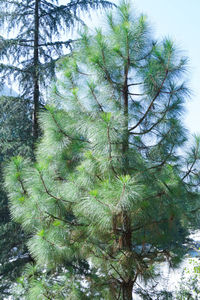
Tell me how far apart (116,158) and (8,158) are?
2.89 metres

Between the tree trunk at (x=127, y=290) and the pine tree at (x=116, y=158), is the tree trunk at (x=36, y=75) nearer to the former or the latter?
the pine tree at (x=116, y=158)

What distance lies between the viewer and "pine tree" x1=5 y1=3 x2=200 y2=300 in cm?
291

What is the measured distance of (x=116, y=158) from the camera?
2.80 metres

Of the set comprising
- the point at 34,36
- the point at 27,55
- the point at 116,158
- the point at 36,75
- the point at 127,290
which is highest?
the point at 34,36

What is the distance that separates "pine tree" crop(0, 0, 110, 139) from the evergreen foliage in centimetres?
26

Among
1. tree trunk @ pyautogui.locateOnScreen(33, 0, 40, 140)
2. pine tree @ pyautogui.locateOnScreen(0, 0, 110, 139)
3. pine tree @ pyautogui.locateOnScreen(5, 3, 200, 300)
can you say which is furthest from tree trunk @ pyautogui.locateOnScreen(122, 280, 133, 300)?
pine tree @ pyautogui.locateOnScreen(0, 0, 110, 139)

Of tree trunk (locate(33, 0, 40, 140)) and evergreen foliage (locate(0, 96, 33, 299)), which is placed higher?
tree trunk (locate(33, 0, 40, 140))

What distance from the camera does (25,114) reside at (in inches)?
215

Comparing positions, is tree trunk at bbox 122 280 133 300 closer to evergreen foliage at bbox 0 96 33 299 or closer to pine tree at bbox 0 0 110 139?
evergreen foliage at bbox 0 96 33 299

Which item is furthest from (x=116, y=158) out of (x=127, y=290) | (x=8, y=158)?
(x=8, y=158)

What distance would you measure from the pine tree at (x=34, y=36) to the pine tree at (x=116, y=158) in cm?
231

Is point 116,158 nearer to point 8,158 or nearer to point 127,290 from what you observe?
point 127,290

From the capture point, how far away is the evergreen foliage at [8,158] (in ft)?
15.7

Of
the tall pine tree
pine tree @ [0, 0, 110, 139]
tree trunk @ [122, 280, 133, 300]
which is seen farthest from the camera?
pine tree @ [0, 0, 110, 139]
